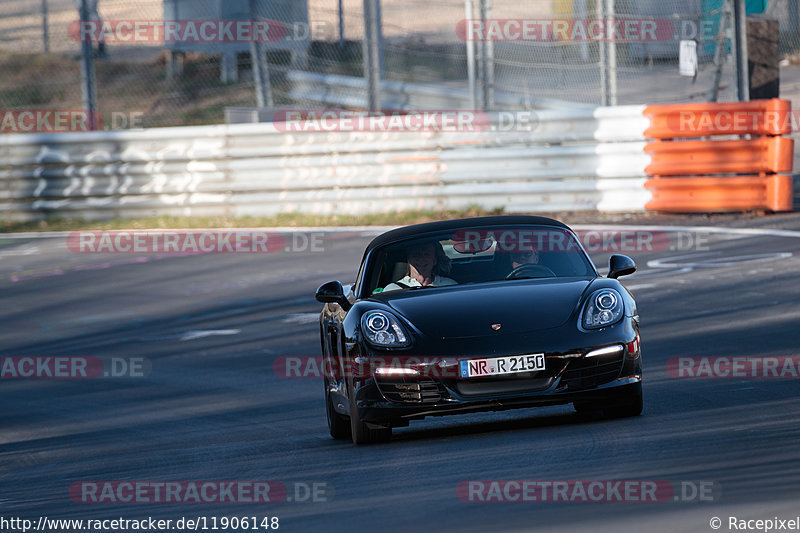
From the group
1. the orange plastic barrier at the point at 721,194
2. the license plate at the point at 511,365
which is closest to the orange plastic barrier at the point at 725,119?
the orange plastic barrier at the point at 721,194

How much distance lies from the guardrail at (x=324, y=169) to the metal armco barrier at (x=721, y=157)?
0.28 metres

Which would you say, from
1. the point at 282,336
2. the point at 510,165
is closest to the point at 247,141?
the point at 510,165

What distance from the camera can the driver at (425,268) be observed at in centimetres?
837

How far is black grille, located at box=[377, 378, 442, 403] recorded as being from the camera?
732 centimetres

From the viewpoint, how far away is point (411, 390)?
737 centimetres

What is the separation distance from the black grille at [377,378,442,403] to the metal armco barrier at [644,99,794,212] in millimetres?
10757

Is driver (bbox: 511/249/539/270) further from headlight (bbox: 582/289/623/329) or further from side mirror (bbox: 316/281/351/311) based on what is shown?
side mirror (bbox: 316/281/351/311)

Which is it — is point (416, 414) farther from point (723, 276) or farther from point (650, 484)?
point (723, 276)

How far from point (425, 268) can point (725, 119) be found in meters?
9.74

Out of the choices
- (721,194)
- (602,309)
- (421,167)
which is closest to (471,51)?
(421,167)

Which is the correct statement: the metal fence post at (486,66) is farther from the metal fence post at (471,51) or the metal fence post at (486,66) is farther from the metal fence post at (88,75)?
the metal fence post at (88,75)

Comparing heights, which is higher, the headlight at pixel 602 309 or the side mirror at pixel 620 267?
the side mirror at pixel 620 267

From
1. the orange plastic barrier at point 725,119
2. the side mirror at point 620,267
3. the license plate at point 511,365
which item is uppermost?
the orange plastic barrier at point 725,119

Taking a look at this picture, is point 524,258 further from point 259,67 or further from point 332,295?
point 259,67
